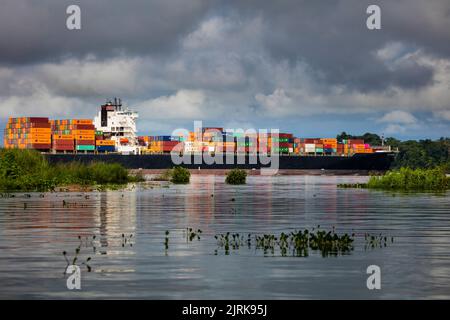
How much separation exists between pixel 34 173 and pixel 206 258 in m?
54.5

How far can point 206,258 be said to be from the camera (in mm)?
24359

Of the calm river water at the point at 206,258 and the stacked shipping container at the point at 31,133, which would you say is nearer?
the calm river water at the point at 206,258

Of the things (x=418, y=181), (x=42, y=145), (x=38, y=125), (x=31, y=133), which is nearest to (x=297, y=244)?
(x=418, y=181)

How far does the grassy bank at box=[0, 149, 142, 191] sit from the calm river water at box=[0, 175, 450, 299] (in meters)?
27.8

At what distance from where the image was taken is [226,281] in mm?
19891

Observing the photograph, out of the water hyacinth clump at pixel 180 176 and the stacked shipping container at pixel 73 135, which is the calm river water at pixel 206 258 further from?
the stacked shipping container at pixel 73 135

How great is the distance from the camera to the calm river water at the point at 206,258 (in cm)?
1867

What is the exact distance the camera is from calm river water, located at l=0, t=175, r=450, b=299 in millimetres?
18672

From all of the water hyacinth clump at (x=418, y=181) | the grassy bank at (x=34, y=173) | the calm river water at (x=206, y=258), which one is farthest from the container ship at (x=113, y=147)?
the calm river water at (x=206, y=258)

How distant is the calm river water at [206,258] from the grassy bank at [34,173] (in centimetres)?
2775

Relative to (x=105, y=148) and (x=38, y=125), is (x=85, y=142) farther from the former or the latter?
(x=38, y=125)

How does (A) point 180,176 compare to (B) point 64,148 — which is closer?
(A) point 180,176
